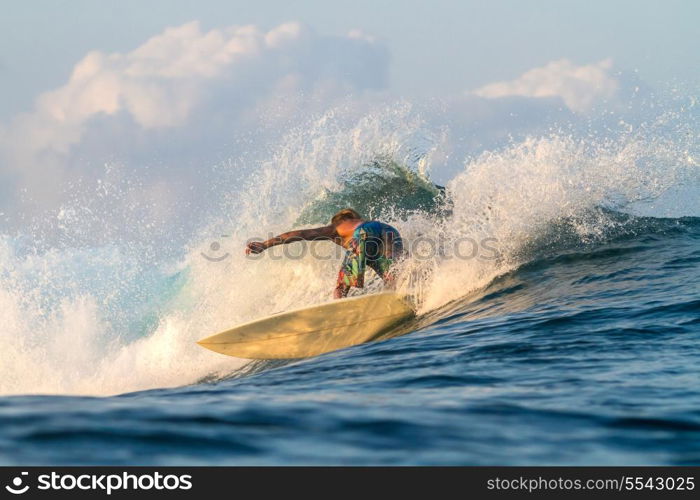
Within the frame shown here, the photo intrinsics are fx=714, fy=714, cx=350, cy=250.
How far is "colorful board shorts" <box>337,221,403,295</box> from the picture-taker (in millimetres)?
8852

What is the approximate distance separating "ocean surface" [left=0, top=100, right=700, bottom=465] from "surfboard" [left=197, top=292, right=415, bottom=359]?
26cm

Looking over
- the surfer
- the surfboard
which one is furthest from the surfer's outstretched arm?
the surfboard

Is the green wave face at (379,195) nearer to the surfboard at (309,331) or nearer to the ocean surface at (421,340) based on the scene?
the ocean surface at (421,340)

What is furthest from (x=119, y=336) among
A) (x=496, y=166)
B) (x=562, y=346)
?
(x=562, y=346)

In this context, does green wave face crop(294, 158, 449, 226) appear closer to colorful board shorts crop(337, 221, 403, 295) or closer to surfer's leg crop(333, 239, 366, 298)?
colorful board shorts crop(337, 221, 403, 295)

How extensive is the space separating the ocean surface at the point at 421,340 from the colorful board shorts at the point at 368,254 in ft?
1.37

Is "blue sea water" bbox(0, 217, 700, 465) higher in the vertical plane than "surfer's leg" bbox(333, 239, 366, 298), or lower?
lower

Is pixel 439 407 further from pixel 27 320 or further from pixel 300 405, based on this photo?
pixel 27 320

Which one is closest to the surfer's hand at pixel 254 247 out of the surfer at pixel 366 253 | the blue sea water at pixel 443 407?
the surfer at pixel 366 253

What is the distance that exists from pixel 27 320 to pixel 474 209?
7.05 metres

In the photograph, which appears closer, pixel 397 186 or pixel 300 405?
pixel 300 405

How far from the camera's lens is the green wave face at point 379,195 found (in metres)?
13.1

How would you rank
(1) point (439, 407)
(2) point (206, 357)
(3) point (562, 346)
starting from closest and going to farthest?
(1) point (439, 407)
(3) point (562, 346)
(2) point (206, 357)

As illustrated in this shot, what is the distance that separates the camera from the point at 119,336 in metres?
12.7
